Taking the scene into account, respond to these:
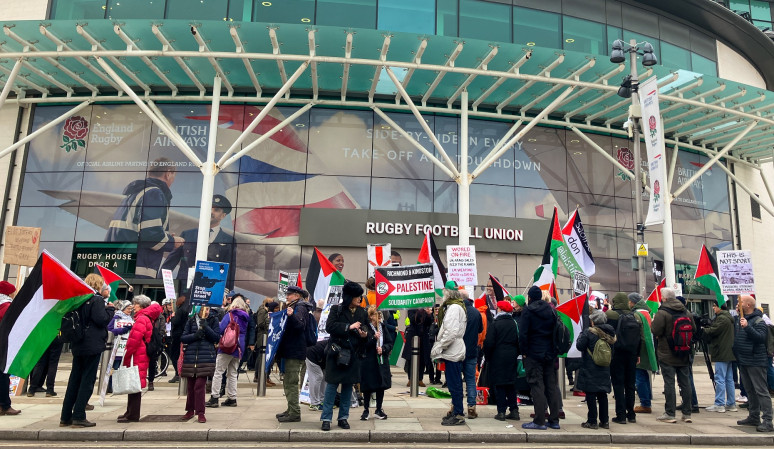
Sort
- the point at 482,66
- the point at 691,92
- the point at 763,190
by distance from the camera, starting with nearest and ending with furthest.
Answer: the point at 482,66, the point at 691,92, the point at 763,190

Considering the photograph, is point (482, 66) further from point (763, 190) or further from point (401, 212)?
point (763, 190)

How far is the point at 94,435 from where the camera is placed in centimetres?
743

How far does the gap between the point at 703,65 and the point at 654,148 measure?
1588 centimetres

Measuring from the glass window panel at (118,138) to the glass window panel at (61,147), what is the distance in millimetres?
330

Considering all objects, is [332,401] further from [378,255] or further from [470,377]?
[378,255]

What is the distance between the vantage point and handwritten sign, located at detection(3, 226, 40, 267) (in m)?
14.4

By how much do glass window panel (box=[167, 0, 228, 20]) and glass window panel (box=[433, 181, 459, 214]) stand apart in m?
Result: 11.0

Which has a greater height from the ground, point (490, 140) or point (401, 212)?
point (490, 140)

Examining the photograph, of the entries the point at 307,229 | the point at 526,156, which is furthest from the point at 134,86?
the point at 526,156

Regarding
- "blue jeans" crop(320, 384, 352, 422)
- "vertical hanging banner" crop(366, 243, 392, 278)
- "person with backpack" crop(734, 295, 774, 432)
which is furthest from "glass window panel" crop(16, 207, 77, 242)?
"person with backpack" crop(734, 295, 774, 432)

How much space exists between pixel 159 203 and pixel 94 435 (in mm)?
15928

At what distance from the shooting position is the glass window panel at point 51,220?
21984mm

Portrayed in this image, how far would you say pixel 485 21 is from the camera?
76.9 feet

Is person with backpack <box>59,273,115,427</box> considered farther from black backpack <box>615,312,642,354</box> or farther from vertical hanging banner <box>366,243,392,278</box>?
vertical hanging banner <box>366,243,392,278</box>
